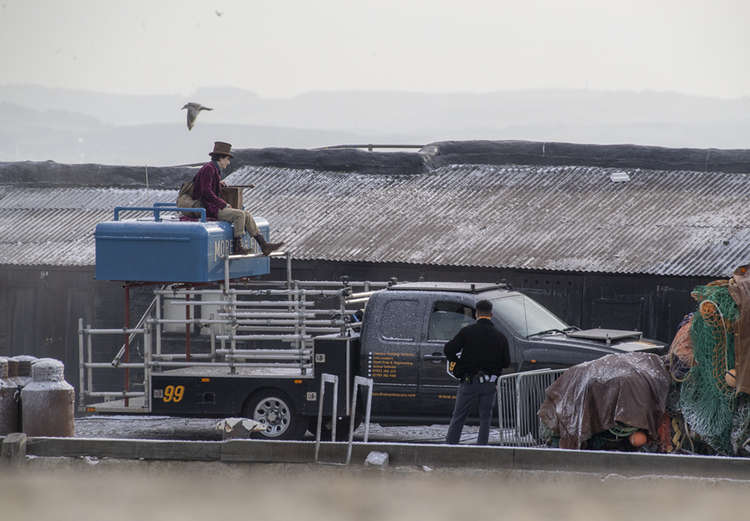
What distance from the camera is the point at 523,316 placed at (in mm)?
14719

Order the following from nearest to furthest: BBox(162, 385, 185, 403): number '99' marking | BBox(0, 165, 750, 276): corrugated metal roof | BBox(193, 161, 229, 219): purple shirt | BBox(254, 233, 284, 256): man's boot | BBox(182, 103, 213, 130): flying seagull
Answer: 1. BBox(162, 385, 185, 403): number '99' marking
2. BBox(193, 161, 229, 219): purple shirt
3. BBox(254, 233, 284, 256): man's boot
4. BBox(182, 103, 213, 130): flying seagull
5. BBox(0, 165, 750, 276): corrugated metal roof

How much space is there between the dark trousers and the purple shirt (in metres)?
4.73

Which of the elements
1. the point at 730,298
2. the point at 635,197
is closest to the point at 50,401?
the point at 730,298

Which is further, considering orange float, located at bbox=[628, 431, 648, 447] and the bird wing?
the bird wing

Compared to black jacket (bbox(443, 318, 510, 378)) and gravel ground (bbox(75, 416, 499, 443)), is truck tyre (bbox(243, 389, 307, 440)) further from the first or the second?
black jacket (bbox(443, 318, 510, 378))

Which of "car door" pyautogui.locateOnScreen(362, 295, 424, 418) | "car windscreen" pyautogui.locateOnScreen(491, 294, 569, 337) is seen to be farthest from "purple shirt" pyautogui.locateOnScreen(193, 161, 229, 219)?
"car windscreen" pyautogui.locateOnScreen(491, 294, 569, 337)

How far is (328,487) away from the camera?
11.5 metres

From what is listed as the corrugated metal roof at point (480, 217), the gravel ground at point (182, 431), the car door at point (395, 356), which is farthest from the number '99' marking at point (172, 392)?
the corrugated metal roof at point (480, 217)

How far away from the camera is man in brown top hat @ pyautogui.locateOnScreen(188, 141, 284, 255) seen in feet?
52.2

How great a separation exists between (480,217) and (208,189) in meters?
9.58

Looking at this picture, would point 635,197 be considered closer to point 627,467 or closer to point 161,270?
point 161,270

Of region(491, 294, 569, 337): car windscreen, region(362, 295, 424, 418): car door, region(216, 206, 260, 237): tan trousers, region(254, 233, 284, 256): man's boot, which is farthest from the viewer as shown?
region(254, 233, 284, 256): man's boot

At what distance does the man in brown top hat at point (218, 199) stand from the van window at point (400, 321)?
8.66 ft

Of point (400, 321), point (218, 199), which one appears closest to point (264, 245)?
point (218, 199)
